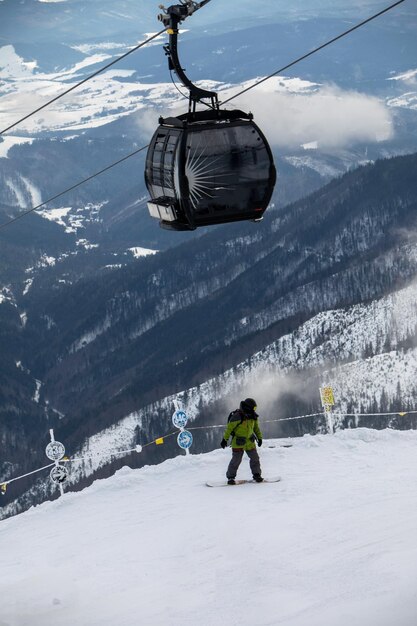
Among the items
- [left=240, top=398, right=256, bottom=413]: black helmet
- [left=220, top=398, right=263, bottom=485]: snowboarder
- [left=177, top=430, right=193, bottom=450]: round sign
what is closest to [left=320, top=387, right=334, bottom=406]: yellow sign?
[left=177, top=430, right=193, bottom=450]: round sign

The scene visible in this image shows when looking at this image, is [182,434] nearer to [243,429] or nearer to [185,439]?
[185,439]

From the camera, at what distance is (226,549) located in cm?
1969

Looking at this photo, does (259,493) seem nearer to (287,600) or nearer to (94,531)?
(94,531)

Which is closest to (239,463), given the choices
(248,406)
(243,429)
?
(243,429)

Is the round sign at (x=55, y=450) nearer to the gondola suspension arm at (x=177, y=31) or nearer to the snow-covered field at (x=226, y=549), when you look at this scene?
the snow-covered field at (x=226, y=549)

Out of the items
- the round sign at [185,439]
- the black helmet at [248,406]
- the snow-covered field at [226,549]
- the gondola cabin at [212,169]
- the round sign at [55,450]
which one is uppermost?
the gondola cabin at [212,169]

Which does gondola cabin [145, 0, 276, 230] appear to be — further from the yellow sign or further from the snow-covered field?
the yellow sign

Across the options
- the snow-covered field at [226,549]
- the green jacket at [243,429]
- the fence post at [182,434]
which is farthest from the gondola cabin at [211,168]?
the fence post at [182,434]

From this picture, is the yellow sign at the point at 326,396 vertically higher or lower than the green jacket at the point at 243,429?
higher

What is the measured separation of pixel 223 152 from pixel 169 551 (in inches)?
322

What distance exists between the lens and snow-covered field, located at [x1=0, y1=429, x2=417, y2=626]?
52.4ft

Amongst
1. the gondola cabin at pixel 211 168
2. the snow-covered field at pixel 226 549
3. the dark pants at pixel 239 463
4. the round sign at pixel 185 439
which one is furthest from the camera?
the round sign at pixel 185 439

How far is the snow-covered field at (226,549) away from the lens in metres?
16.0

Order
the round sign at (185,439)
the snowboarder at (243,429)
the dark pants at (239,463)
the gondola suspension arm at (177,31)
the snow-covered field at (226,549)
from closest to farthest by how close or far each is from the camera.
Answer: the snow-covered field at (226,549)
the gondola suspension arm at (177,31)
the snowboarder at (243,429)
the dark pants at (239,463)
the round sign at (185,439)
